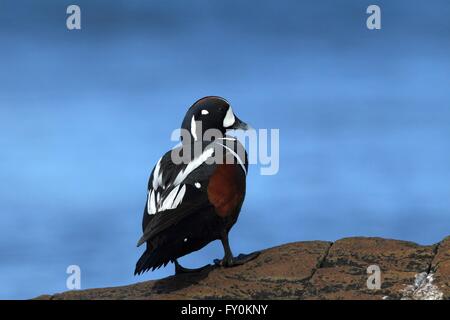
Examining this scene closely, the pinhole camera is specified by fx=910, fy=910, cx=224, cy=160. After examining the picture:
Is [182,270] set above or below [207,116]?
below

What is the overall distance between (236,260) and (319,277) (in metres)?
0.77

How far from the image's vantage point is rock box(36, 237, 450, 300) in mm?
6520

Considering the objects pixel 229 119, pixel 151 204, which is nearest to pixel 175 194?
pixel 151 204

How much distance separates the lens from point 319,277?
6.81m

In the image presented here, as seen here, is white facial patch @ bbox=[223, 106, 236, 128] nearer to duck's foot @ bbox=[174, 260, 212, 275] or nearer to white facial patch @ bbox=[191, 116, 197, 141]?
white facial patch @ bbox=[191, 116, 197, 141]

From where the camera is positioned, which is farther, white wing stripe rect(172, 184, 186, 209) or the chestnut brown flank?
the chestnut brown flank

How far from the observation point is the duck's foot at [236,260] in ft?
23.6

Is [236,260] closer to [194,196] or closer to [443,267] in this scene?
[194,196]

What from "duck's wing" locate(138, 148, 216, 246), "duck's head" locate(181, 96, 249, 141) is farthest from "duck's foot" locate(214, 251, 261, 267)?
"duck's head" locate(181, 96, 249, 141)

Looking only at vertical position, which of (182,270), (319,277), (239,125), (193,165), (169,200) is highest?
(239,125)

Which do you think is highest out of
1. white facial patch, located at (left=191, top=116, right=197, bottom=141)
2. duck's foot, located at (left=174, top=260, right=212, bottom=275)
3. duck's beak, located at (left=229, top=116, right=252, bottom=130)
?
duck's beak, located at (left=229, top=116, right=252, bottom=130)

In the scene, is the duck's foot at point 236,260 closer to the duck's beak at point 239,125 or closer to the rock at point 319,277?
the rock at point 319,277
